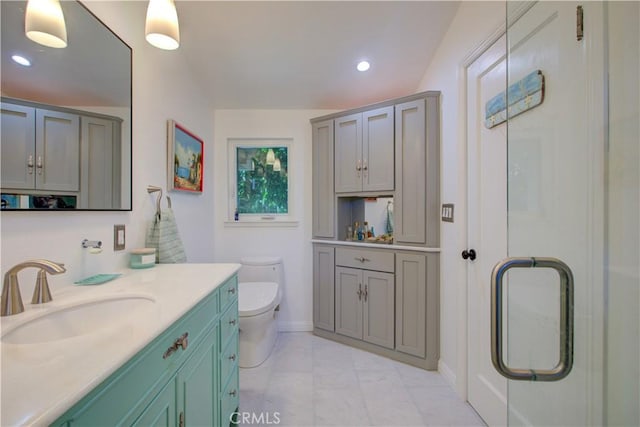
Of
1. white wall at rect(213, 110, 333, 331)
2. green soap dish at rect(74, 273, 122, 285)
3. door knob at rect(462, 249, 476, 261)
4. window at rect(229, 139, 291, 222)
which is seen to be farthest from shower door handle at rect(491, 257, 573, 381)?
window at rect(229, 139, 291, 222)

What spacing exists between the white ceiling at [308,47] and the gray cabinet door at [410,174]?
42 centimetres

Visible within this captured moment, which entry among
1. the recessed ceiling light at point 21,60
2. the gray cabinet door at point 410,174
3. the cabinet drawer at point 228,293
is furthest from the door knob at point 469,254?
the recessed ceiling light at point 21,60

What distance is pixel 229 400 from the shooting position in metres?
1.23

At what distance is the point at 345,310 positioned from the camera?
2.22 m

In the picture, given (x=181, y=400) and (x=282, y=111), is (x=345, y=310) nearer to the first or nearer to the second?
(x=181, y=400)

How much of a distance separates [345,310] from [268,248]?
0.96m

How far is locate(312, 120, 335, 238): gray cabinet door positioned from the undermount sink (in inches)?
63.6

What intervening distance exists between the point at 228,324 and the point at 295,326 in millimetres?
1392

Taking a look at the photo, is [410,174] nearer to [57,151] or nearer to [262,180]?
[262,180]

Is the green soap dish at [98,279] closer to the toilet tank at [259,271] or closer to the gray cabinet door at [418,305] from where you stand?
the toilet tank at [259,271]

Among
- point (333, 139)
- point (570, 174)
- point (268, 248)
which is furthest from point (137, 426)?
point (333, 139)

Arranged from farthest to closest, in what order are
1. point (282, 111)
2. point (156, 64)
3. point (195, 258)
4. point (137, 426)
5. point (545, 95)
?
1. point (282, 111)
2. point (195, 258)
3. point (156, 64)
4. point (545, 95)
5. point (137, 426)

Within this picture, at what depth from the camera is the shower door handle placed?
692 millimetres

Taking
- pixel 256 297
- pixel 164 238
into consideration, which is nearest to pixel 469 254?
pixel 256 297
